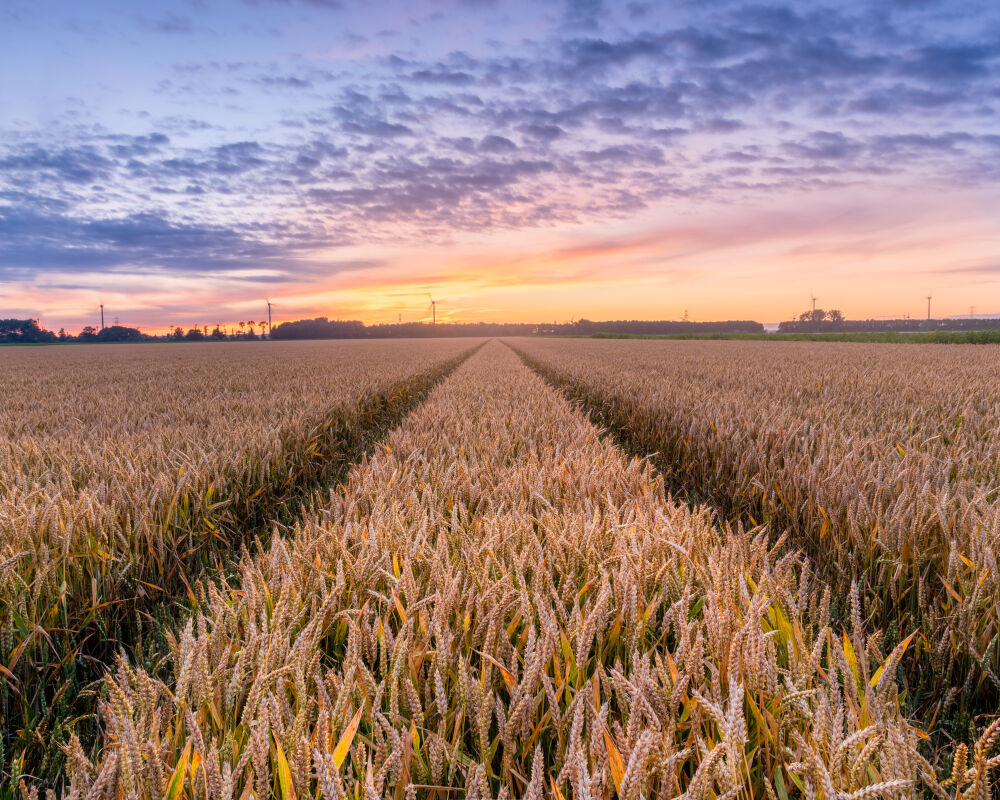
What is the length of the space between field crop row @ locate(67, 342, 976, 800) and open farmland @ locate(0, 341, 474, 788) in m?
0.67

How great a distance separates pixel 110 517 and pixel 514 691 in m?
2.75

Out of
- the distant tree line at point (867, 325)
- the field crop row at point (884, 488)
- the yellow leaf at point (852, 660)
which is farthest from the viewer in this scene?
the distant tree line at point (867, 325)

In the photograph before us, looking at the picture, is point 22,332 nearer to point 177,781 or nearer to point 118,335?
point 118,335

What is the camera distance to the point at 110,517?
9.45 feet

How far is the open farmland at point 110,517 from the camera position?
221 cm

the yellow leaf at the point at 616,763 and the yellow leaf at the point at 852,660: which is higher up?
the yellow leaf at the point at 616,763

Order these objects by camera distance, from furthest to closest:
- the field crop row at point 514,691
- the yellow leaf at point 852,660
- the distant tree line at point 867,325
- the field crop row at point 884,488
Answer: the distant tree line at point 867,325
the field crop row at point 884,488
the yellow leaf at point 852,660
the field crop row at point 514,691

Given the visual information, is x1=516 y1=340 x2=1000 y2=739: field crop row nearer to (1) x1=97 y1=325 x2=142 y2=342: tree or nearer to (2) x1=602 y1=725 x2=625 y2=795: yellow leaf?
(2) x1=602 y1=725 x2=625 y2=795: yellow leaf

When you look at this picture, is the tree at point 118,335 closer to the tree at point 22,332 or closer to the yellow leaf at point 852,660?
the tree at point 22,332

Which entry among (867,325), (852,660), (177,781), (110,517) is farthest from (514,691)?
(867,325)

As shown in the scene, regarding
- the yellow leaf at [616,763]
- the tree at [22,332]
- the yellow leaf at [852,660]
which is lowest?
the yellow leaf at [852,660]

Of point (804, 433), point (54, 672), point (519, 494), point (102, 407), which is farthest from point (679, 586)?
point (102, 407)

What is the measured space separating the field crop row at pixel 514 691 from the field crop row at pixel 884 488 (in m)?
0.33

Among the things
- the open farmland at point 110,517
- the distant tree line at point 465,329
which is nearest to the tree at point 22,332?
the distant tree line at point 465,329
